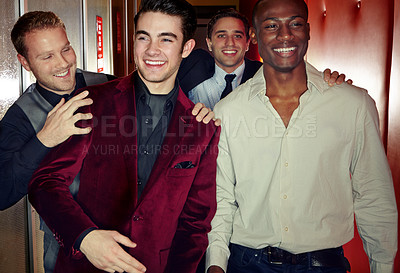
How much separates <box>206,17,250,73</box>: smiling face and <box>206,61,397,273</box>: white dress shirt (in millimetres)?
1020

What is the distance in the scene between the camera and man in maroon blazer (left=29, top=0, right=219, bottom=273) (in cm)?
157

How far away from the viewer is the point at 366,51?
200cm

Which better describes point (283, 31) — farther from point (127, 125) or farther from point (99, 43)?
point (99, 43)

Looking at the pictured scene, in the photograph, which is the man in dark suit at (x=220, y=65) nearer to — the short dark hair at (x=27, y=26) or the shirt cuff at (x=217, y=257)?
the short dark hair at (x=27, y=26)

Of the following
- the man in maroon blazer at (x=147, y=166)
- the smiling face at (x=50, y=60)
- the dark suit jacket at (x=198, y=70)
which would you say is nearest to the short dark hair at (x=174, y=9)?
the man in maroon blazer at (x=147, y=166)

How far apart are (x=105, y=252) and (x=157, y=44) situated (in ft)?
2.90

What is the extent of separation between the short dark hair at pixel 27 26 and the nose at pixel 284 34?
112 cm

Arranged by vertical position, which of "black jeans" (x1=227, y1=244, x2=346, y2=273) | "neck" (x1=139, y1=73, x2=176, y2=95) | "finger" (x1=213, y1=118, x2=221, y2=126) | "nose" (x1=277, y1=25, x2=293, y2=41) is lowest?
"black jeans" (x1=227, y1=244, x2=346, y2=273)

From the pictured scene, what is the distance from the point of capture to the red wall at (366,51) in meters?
1.75

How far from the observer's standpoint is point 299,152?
64.0 inches

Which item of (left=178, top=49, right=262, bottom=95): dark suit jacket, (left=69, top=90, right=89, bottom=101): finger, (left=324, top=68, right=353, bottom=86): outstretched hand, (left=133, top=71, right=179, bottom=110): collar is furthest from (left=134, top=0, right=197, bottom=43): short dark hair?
(left=178, top=49, right=262, bottom=95): dark suit jacket

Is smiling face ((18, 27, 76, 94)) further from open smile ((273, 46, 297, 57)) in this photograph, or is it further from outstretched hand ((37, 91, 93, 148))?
open smile ((273, 46, 297, 57))

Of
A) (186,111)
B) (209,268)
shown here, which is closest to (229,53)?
→ (186,111)

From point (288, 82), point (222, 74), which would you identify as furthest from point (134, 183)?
point (222, 74)
